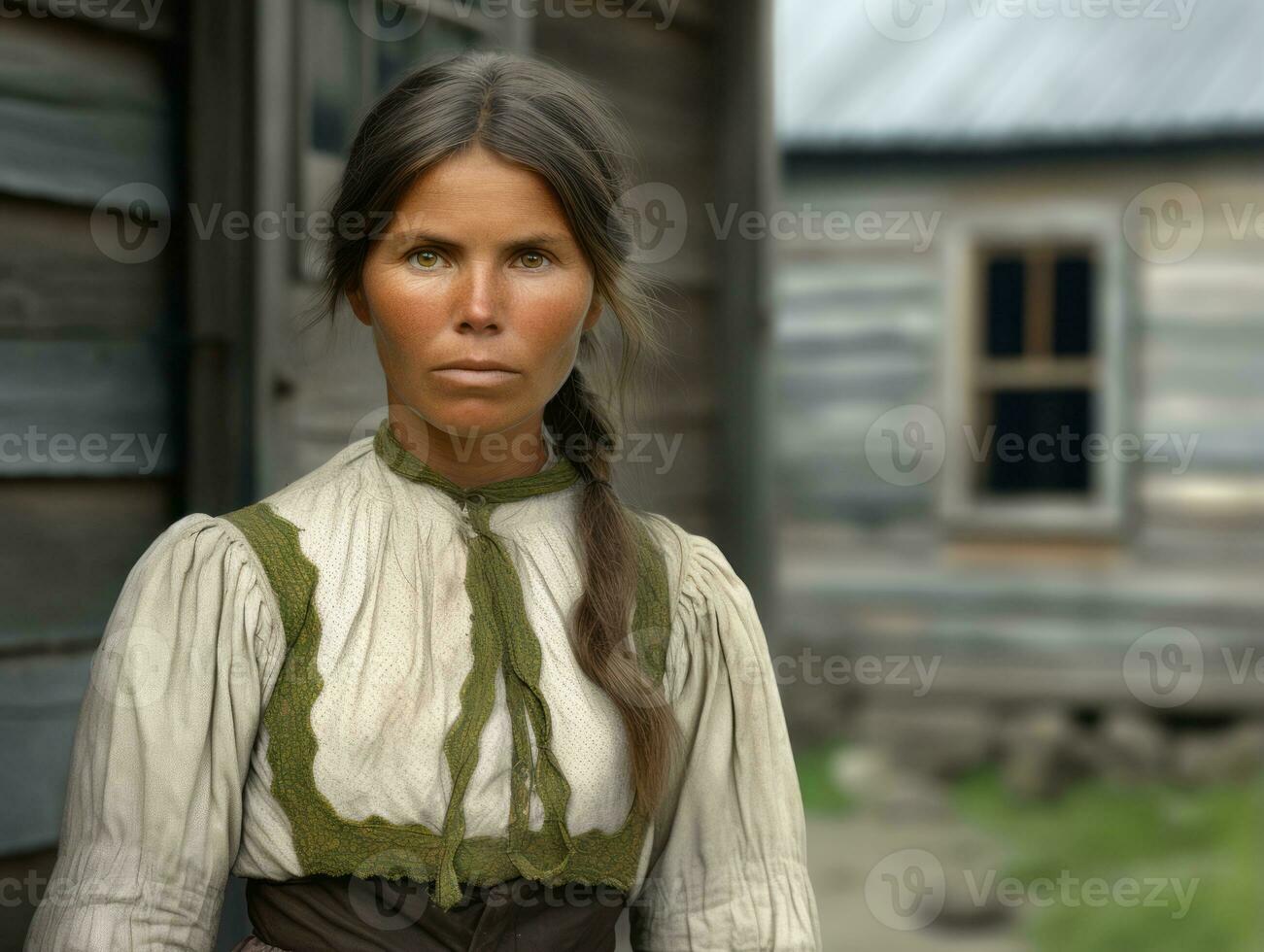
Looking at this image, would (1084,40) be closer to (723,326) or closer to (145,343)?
(723,326)

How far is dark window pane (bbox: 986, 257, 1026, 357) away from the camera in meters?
8.22

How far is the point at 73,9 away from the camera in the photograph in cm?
202

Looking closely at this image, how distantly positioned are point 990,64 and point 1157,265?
149 centimetres

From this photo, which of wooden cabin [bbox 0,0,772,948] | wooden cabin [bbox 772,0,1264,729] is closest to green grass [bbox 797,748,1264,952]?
wooden cabin [bbox 772,0,1264,729]

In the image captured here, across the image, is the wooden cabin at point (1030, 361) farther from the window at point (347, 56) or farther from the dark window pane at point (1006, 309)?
the window at point (347, 56)

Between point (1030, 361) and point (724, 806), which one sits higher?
point (1030, 361)

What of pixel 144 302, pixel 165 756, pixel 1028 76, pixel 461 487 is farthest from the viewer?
pixel 1028 76

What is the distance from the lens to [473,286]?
55.9 inches

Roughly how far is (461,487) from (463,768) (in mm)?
311

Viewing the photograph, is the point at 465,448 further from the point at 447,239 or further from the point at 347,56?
the point at 347,56

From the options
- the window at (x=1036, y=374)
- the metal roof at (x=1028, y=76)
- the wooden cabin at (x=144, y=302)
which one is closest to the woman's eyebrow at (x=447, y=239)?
the wooden cabin at (x=144, y=302)

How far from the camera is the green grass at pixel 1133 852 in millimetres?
5422

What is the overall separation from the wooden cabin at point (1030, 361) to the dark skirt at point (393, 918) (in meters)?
5.66

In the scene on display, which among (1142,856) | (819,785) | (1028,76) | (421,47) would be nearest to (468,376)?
(421,47)
